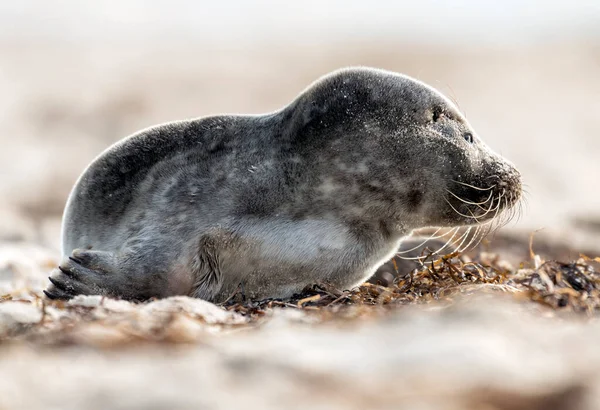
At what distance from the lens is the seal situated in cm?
432

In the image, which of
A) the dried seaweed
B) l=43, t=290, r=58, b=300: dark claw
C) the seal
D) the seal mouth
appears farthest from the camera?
the seal mouth

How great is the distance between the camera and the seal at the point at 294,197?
432 cm

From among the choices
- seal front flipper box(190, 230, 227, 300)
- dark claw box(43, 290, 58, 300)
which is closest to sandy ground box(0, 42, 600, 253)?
dark claw box(43, 290, 58, 300)

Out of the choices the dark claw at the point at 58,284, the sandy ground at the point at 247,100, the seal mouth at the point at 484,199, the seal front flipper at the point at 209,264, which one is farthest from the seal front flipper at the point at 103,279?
the sandy ground at the point at 247,100

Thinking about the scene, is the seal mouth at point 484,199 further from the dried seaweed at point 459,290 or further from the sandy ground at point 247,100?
the sandy ground at point 247,100

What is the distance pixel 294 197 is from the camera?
4.45 m

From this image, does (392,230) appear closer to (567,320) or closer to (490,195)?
(490,195)

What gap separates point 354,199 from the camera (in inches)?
176

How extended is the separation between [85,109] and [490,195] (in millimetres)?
15891

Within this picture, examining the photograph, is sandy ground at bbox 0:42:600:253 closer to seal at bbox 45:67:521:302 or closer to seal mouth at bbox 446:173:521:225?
Answer: seal mouth at bbox 446:173:521:225

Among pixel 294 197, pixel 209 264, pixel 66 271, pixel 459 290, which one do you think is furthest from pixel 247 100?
pixel 459 290

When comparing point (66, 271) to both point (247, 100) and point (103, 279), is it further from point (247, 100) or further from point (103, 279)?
point (247, 100)

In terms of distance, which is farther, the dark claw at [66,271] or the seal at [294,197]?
the seal at [294,197]

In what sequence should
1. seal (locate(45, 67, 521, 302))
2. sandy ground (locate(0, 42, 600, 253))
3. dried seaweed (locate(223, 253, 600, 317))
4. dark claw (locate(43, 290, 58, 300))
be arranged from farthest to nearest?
sandy ground (locate(0, 42, 600, 253)) → seal (locate(45, 67, 521, 302)) → dark claw (locate(43, 290, 58, 300)) → dried seaweed (locate(223, 253, 600, 317))
